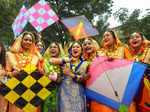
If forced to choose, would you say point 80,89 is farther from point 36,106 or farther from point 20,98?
point 20,98

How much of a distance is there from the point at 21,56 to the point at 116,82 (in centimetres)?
172

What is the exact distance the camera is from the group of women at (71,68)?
274 cm

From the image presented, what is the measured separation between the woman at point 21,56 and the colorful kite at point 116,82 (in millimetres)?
971

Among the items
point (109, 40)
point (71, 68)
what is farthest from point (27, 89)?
point (109, 40)

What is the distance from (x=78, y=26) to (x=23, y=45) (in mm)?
1881

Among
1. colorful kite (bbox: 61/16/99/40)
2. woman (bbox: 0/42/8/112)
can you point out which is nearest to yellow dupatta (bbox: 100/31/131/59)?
colorful kite (bbox: 61/16/99/40)

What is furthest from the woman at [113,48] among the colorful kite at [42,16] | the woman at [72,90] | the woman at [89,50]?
the colorful kite at [42,16]

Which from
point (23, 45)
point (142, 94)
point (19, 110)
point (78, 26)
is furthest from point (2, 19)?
point (142, 94)

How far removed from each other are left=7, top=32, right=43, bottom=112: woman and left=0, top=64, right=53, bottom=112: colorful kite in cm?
12

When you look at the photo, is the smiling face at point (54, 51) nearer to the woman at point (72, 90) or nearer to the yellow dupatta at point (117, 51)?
the woman at point (72, 90)

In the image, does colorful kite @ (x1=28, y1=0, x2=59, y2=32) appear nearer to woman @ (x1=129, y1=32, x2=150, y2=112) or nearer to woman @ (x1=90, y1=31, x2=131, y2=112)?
woman @ (x1=90, y1=31, x2=131, y2=112)

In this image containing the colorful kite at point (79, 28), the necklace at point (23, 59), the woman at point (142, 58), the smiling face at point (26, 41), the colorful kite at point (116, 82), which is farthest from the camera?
the colorful kite at point (79, 28)

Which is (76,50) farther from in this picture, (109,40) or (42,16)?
(42,16)

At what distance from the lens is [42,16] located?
20.5 ft
